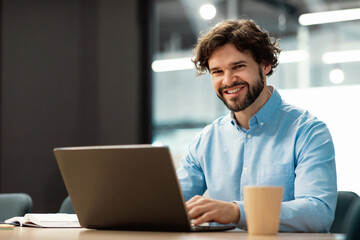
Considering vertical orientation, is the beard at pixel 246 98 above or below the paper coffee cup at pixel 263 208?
above

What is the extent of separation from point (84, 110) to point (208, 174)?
2.43 m

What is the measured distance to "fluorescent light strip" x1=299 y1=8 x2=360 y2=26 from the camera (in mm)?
3967

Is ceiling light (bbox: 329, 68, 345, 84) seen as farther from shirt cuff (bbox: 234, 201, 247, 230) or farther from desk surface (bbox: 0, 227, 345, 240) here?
desk surface (bbox: 0, 227, 345, 240)

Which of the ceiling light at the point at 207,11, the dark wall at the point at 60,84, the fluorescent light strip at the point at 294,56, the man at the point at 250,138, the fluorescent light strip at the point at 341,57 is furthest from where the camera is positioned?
the dark wall at the point at 60,84

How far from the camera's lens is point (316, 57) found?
4.06 metres

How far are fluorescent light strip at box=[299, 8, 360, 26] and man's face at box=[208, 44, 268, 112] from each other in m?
1.91

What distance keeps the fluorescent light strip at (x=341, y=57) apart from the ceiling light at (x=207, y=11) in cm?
94

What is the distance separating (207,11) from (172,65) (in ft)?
1.66

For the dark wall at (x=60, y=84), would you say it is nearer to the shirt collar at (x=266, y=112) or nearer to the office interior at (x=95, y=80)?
the office interior at (x=95, y=80)

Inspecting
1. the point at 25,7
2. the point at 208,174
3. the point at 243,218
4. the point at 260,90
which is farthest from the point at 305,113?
the point at 25,7

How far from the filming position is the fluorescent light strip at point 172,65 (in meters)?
4.43

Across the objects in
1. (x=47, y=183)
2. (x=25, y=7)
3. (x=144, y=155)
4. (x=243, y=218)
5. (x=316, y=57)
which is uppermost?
(x=25, y=7)

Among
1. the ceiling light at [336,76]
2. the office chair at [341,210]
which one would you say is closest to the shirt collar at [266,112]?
the office chair at [341,210]

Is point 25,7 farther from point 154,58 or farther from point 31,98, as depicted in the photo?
point 154,58
